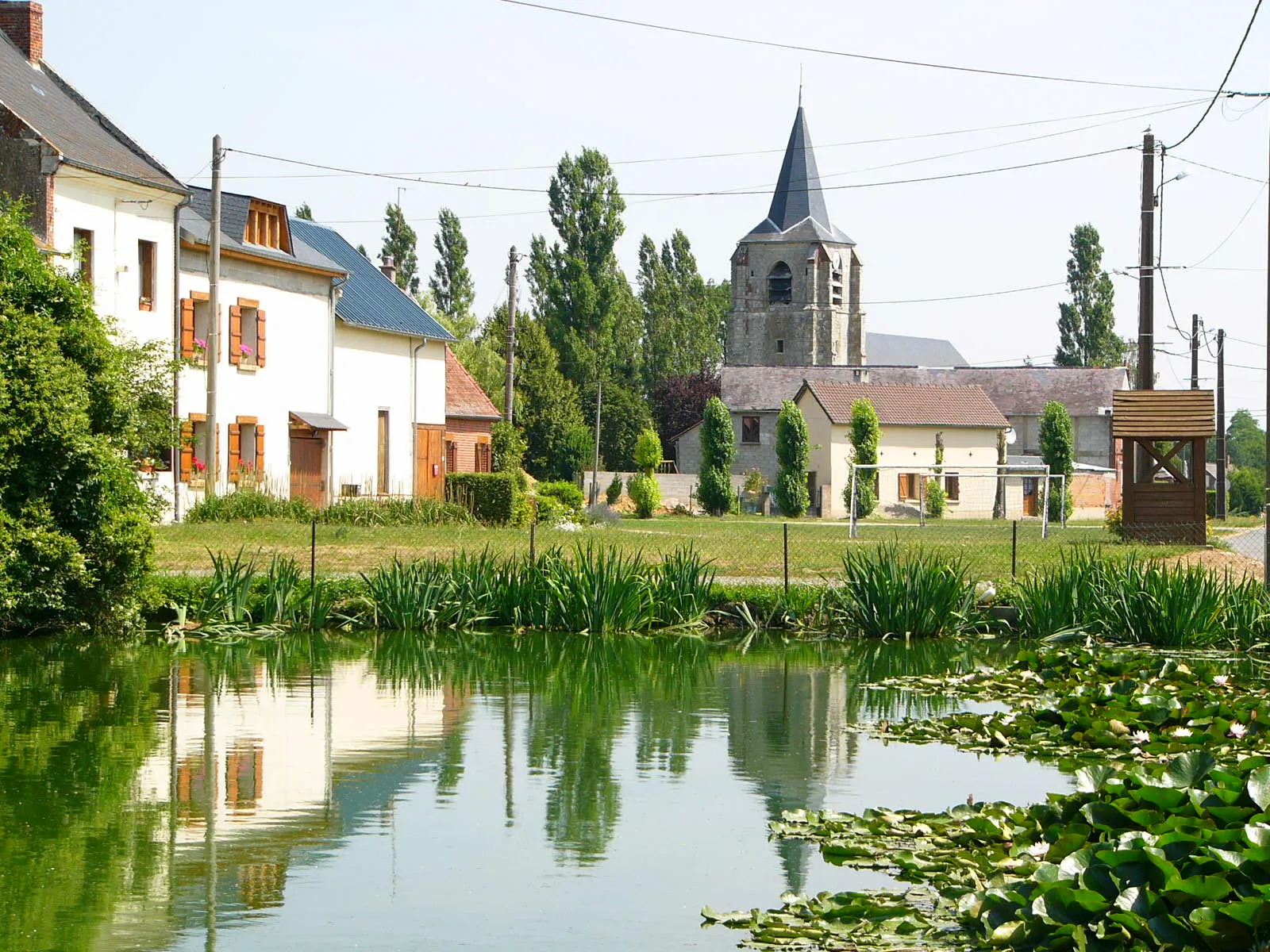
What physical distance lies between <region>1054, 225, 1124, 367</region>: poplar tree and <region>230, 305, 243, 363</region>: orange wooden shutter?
64.6 m

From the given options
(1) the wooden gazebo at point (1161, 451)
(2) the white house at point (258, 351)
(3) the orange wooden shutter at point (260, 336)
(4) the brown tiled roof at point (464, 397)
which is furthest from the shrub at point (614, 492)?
(1) the wooden gazebo at point (1161, 451)

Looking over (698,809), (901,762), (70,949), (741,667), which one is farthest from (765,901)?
(741,667)

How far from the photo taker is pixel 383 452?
145 ft

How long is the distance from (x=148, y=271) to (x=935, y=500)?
3745cm

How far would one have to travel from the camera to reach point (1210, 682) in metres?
12.8

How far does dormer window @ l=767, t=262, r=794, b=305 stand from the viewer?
90.6 meters

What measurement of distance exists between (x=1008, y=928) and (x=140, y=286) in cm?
3093

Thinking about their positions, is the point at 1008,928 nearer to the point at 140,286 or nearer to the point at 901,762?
the point at 901,762

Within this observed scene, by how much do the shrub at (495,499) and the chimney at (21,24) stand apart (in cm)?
1376

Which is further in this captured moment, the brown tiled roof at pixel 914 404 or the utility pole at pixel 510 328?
the brown tiled roof at pixel 914 404

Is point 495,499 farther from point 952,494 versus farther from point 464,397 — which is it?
point 952,494

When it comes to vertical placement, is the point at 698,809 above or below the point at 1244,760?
below

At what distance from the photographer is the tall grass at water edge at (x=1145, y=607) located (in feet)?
55.8

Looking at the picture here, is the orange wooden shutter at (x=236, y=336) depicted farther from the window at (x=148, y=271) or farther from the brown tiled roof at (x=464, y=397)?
the brown tiled roof at (x=464, y=397)
